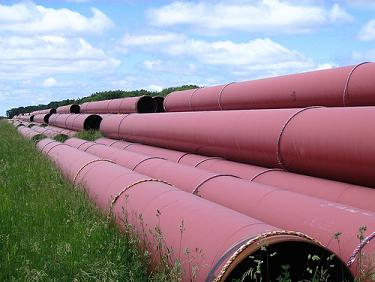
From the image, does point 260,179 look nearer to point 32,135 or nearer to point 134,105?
point 134,105

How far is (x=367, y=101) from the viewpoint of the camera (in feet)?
17.9

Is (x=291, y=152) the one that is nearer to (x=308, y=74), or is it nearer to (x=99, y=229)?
(x=99, y=229)

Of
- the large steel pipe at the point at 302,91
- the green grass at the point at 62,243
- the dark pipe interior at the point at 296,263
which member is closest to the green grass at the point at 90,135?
the large steel pipe at the point at 302,91

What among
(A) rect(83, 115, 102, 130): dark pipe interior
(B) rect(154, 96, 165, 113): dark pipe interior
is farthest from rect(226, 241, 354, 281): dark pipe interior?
(A) rect(83, 115, 102, 130): dark pipe interior

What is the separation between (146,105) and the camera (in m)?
14.3

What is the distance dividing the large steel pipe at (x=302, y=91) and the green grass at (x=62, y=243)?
316 centimetres

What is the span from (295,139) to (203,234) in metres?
2.10

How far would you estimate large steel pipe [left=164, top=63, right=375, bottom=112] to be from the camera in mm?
5594

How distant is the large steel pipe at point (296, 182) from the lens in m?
3.66

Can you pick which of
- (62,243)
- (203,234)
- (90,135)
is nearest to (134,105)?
(90,135)

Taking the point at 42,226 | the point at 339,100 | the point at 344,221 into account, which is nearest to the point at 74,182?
the point at 42,226

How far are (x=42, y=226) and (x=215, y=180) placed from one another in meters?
1.58

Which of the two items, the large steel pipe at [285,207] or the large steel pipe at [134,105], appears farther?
the large steel pipe at [134,105]

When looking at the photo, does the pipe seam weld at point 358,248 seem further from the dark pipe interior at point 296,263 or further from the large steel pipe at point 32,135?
the large steel pipe at point 32,135
